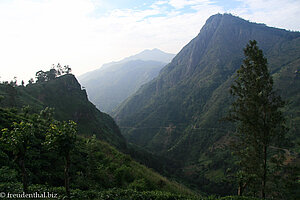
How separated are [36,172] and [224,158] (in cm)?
16503

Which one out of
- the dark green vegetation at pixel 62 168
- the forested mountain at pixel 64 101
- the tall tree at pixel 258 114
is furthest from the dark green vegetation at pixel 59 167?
the forested mountain at pixel 64 101

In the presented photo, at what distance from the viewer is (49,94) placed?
97.1m

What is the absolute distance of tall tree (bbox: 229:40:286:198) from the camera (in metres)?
16.6

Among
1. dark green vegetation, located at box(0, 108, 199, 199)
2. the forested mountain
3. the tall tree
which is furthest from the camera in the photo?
the forested mountain

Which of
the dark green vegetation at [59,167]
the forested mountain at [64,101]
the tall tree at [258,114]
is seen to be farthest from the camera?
the forested mountain at [64,101]

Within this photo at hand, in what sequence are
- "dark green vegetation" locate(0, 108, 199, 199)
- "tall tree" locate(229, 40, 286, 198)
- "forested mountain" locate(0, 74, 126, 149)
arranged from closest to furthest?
"dark green vegetation" locate(0, 108, 199, 199)
"tall tree" locate(229, 40, 286, 198)
"forested mountain" locate(0, 74, 126, 149)

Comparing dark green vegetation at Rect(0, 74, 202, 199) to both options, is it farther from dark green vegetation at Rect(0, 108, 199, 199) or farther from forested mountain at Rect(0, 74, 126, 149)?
→ forested mountain at Rect(0, 74, 126, 149)

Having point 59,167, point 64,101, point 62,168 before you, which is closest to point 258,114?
point 62,168

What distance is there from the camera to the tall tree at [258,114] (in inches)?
653

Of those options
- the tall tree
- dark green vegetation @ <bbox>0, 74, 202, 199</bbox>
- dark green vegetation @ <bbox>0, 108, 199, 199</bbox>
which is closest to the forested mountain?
dark green vegetation @ <bbox>0, 74, 202, 199</bbox>

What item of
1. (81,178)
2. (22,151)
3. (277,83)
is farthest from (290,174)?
(277,83)

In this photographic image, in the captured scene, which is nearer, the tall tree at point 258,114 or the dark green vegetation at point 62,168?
the dark green vegetation at point 62,168

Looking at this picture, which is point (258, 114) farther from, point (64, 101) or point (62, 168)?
point (64, 101)

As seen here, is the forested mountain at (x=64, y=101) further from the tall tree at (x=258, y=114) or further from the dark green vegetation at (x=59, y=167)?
the tall tree at (x=258, y=114)
